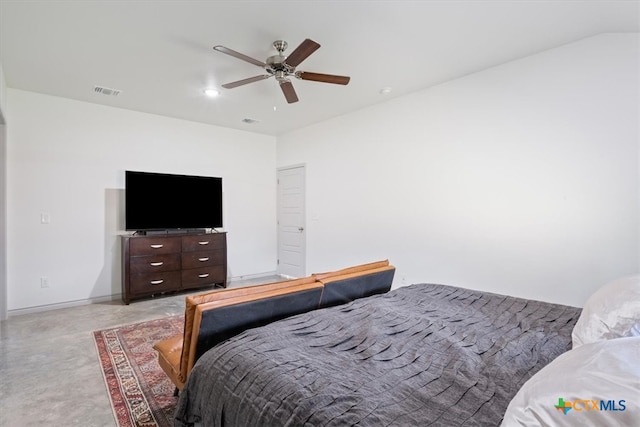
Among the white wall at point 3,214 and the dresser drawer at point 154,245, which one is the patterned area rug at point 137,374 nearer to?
the dresser drawer at point 154,245

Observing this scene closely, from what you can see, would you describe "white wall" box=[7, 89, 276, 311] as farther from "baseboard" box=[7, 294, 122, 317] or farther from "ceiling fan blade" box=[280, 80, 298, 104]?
"ceiling fan blade" box=[280, 80, 298, 104]

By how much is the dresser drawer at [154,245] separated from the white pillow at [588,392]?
450cm

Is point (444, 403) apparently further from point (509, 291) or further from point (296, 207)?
point (296, 207)

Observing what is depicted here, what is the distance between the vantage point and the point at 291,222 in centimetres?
590

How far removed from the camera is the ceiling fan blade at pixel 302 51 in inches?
89.4

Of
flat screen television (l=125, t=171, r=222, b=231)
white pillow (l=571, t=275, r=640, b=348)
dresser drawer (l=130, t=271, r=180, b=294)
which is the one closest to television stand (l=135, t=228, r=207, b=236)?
flat screen television (l=125, t=171, r=222, b=231)

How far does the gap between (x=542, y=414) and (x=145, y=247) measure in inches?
181

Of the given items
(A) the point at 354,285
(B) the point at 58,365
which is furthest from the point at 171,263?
(A) the point at 354,285

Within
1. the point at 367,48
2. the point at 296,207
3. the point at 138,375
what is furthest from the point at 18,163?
the point at 367,48

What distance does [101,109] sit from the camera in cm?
439

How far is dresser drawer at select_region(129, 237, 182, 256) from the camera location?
4219 millimetres

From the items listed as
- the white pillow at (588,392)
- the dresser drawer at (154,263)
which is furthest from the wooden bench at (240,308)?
the dresser drawer at (154,263)

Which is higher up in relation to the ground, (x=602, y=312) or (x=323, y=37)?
(x=323, y=37)

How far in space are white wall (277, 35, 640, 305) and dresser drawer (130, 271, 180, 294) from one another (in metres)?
2.59
